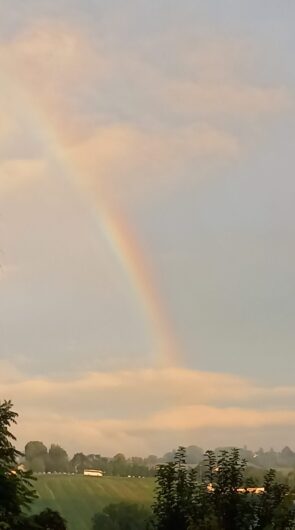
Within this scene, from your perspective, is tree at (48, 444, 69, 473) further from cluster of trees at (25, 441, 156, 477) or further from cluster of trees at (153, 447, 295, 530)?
cluster of trees at (153, 447, 295, 530)

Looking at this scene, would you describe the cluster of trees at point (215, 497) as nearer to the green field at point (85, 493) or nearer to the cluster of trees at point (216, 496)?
the cluster of trees at point (216, 496)

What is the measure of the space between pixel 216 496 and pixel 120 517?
316 ft

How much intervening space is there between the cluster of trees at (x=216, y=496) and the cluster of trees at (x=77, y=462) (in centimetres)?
12776

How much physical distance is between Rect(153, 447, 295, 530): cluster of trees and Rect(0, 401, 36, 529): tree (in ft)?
14.1

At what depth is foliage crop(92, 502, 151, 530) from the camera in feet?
365

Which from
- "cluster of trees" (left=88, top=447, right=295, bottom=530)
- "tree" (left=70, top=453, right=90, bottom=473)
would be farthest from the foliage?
"cluster of trees" (left=88, top=447, right=295, bottom=530)

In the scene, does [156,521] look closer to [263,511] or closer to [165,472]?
[165,472]

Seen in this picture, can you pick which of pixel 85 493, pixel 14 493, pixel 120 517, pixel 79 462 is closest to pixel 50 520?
pixel 14 493

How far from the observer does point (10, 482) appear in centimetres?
1867

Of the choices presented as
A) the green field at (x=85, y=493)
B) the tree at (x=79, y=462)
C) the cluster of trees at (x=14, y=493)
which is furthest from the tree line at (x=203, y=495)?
the tree at (x=79, y=462)

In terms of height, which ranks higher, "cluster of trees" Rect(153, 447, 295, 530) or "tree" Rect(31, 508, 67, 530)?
"cluster of trees" Rect(153, 447, 295, 530)

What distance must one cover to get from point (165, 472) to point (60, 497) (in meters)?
105

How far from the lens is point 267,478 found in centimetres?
2359

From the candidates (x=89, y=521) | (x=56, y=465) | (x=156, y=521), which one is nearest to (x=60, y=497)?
(x=89, y=521)
